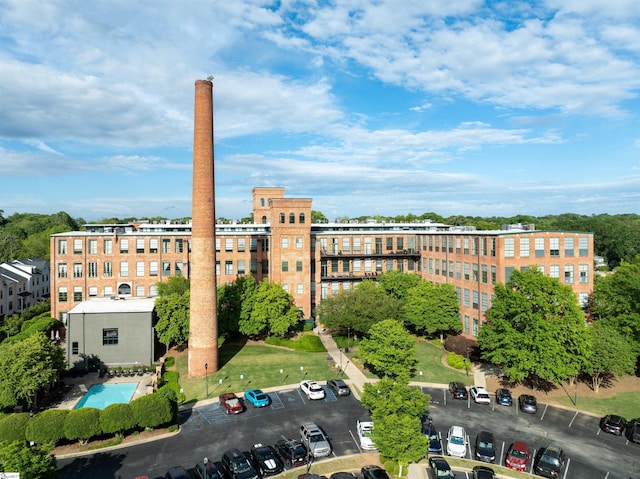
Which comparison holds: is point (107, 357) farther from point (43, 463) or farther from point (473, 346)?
point (473, 346)

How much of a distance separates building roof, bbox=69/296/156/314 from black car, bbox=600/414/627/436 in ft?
153

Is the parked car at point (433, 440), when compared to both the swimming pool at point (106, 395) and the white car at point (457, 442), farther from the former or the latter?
the swimming pool at point (106, 395)

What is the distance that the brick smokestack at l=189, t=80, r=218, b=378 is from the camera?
47.5 m

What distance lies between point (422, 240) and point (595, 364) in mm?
34943

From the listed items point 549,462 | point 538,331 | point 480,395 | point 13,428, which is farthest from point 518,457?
point 13,428

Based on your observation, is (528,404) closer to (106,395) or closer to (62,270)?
(106,395)

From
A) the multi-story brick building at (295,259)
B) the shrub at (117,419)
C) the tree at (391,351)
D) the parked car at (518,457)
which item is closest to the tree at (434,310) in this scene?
the multi-story brick building at (295,259)

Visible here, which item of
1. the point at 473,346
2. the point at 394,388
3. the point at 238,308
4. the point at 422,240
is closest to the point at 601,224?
the point at 422,240

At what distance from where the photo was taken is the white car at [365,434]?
31.1 meters

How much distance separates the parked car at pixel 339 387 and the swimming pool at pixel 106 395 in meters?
19.7

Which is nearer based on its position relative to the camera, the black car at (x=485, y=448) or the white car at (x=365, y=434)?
the black car at (x=485, y=448)

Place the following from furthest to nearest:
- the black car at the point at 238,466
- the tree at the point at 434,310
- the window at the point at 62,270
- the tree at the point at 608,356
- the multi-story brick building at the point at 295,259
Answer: the window at the point at 62,270, the multi-story brick building at the point at 295,259, the tree at the point at 434,310, the tree at the point at 608,356, the black car at the point at 238,466

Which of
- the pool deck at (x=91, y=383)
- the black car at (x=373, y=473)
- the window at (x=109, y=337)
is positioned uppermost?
the window at (x=109, y=337)

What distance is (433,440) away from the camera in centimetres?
3141
